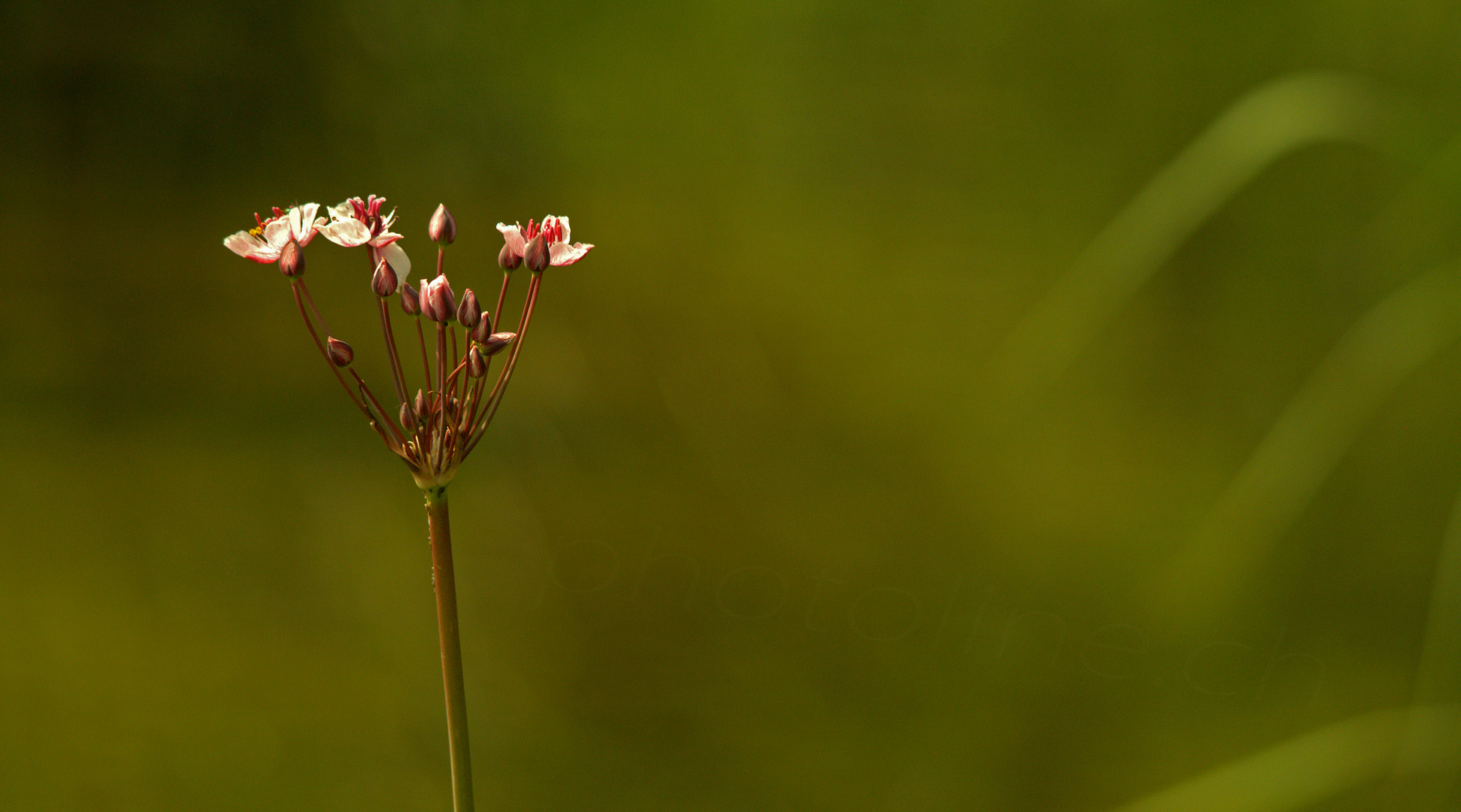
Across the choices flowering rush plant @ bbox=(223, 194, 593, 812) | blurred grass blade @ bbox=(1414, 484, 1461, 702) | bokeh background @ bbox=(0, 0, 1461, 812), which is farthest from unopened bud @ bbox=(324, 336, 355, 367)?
blurred grass blade @ bbox=(1414, 484, 1461, 702)

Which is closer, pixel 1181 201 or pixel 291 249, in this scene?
pixel 291 249

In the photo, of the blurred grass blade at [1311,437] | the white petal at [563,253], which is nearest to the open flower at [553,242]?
the white petal at [563,253]

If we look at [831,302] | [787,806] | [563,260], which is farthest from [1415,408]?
[563,260]

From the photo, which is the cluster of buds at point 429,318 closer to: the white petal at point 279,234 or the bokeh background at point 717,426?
the white petal at point 279,234

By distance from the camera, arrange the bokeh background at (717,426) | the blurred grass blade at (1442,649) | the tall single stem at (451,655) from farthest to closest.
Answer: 1. the bokeh background at (717,426)
2. the blurred grass blade at (1442,649)
3. the tall single stem at (451,655)

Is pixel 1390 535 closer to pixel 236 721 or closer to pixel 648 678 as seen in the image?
pixel 648 678

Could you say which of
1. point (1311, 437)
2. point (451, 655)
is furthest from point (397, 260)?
point (1311, 437)
